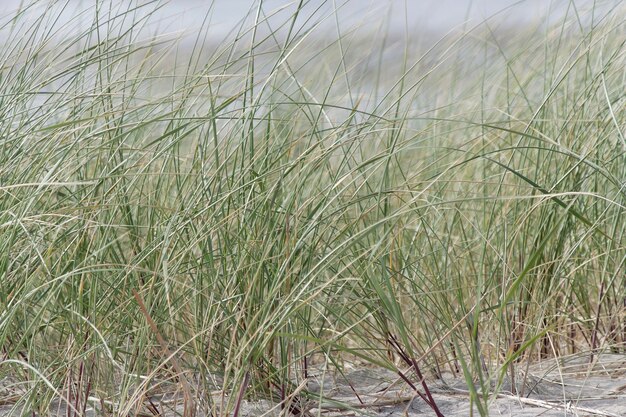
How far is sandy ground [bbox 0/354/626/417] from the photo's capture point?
1369mm

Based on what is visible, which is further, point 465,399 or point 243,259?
point 465,399

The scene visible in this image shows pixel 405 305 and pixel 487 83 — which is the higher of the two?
pixel 487 83

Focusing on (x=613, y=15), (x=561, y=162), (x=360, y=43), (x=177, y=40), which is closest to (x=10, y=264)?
(x=177, y=40)

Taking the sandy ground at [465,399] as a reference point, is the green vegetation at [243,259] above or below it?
above

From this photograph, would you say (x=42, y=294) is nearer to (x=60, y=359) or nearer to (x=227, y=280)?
(x=60, y=359)

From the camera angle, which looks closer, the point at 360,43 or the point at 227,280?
the point at 227,280

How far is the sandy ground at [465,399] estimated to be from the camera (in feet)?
4.49

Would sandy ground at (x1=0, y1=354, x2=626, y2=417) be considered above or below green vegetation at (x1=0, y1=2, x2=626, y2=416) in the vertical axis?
below

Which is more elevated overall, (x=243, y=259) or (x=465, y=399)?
(x=243, y=259)

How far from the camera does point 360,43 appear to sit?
3.04 metres

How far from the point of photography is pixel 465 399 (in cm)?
147

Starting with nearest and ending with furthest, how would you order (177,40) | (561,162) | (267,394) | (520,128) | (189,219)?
(189,219), (267,394), (561,162), (177,40), (520,128)

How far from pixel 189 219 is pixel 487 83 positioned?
177cm

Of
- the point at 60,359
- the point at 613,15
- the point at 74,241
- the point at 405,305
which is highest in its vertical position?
the point at 613,15
